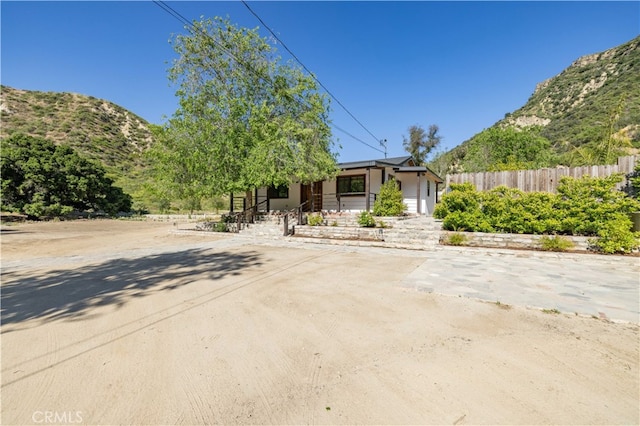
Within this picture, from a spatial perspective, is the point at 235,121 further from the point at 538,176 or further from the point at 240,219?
the point at 538,176

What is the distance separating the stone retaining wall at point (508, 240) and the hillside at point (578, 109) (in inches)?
568

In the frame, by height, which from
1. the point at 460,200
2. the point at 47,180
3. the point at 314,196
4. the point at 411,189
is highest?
the point at 47,180

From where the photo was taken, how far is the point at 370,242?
983 cm

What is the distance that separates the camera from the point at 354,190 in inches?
643

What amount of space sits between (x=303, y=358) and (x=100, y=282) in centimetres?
494

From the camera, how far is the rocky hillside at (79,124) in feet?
115

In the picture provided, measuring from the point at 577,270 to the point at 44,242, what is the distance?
56.6ft

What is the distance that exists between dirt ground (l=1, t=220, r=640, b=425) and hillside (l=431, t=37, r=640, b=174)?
21.1 metres

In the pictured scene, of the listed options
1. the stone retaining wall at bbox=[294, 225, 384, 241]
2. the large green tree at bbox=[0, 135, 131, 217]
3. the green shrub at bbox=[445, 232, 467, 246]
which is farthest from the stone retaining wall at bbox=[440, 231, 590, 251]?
the large green tree at bbox=[0, 135, 131, 217]

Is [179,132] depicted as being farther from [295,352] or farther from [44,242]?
[295,352]

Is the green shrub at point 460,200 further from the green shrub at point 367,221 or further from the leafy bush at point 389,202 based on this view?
the leafy bush at point 389,202

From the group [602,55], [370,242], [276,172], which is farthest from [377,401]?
[602,55]

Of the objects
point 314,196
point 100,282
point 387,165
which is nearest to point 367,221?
point 387,165

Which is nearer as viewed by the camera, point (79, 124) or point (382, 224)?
point (382, 224)
